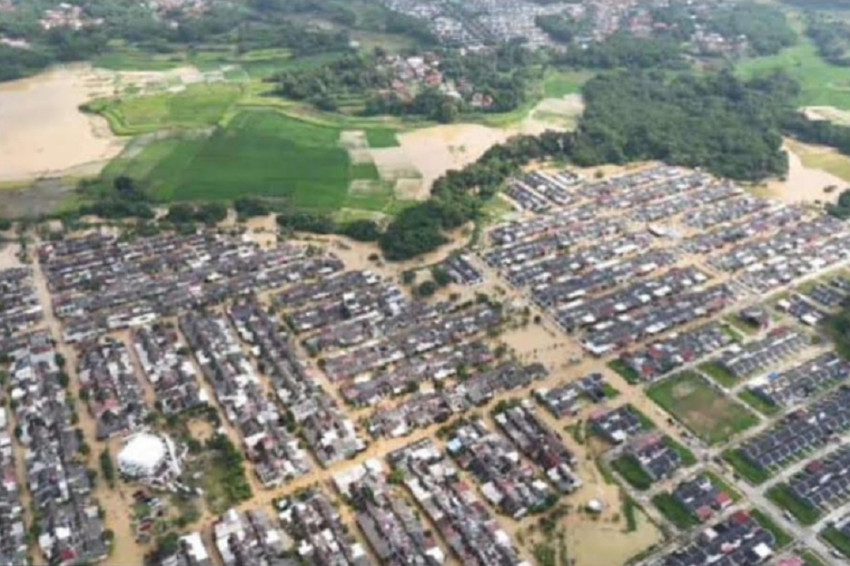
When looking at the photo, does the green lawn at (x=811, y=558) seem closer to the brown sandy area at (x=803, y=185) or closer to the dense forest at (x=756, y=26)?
the brown sandy area at (x=803, y=185)

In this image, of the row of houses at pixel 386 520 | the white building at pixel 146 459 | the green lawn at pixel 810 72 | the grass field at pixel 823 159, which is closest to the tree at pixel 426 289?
the row of houses at pixel 386 520

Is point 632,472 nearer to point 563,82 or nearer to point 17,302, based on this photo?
point 17,302

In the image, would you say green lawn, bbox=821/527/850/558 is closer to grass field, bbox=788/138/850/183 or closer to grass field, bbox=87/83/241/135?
grass field, bbox=788/138/850/183

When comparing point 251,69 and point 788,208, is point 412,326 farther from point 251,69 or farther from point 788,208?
point 251,69

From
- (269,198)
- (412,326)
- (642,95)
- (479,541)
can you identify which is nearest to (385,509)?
(479,541)

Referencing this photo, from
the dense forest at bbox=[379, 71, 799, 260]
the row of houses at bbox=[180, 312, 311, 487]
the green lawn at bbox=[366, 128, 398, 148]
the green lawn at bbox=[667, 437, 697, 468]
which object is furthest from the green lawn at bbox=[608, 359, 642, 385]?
the green lawn at bbox=[366, 128, 398, 148]
